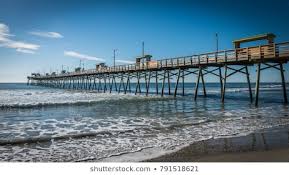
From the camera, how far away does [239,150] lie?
17.3 ft

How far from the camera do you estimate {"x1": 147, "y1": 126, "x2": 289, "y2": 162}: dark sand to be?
4660 millimetres

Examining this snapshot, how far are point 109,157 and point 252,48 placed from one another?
11268 millimetres

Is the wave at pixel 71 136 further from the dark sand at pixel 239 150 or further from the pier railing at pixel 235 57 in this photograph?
the pier railing at pixel 235 57

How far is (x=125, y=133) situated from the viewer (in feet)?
24.5

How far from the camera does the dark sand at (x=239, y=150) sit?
4660 millimetres

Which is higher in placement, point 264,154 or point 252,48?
point 252,48

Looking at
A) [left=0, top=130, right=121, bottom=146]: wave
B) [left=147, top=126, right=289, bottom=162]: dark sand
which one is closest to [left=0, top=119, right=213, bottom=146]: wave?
[left=0, top=130, right=121, bottom=146]: wave

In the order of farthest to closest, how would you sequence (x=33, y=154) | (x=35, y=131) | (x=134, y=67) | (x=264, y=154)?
(x=134, y=67) → (x=35, y=131) → (x=33, y=154) → (x=264, y=154)

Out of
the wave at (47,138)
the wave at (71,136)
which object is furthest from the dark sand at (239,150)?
the wave at (47,138)

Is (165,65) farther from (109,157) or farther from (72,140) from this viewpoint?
(109,157)

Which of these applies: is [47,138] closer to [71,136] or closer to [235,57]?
[71,136]

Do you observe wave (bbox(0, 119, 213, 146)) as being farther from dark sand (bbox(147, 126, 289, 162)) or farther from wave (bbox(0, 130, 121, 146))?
dark sand (bbox(147, 126, 289, 162))
